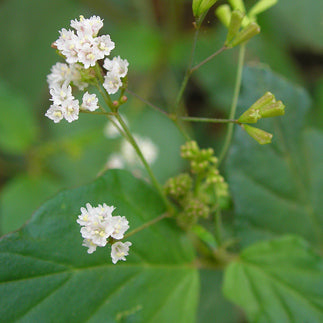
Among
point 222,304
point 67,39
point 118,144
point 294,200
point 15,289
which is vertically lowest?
point 222,304

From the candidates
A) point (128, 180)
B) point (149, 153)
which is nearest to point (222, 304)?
point (149, 153)

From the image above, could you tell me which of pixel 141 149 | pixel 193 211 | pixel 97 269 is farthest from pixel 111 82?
pixel 141 149

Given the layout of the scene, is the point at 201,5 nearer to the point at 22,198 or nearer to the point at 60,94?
the point at 60,94

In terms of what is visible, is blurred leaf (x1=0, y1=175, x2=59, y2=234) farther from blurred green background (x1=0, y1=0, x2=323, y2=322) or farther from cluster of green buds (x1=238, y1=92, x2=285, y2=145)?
cluster of green buds (x1=238, y1=92, x2=285, y2=145)

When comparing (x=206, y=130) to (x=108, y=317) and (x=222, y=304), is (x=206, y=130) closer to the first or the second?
(x=222, y=304)

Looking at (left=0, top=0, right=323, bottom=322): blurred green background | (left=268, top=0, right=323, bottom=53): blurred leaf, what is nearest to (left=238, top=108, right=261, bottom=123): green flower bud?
(left=0, top=0, right=323, bottom=322): blurred green background

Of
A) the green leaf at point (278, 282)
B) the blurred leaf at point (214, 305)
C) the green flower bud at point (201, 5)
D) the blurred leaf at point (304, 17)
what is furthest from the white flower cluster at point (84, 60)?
the blurred leaf at point (304, 17)
